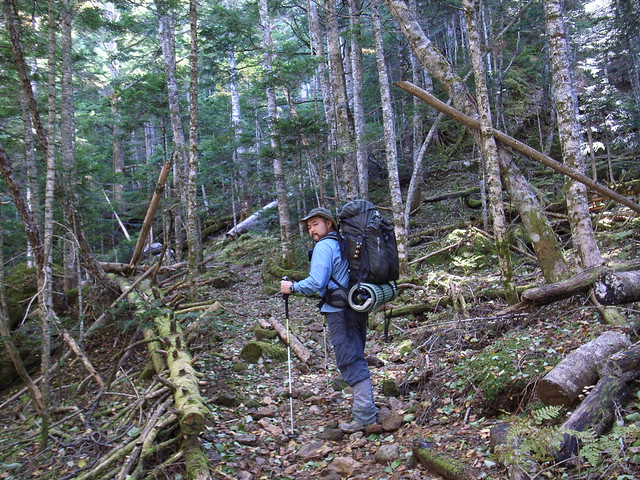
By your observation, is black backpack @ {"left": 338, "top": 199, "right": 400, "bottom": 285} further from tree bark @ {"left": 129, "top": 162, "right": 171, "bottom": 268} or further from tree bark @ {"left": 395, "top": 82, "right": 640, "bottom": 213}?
tree bark @ {"left": 129, "top": 162, "right": 171, "bottom": 268}

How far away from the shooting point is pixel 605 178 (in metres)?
16.2

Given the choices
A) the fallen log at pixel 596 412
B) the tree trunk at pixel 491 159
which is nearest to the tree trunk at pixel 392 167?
the tree trunk at pixel 491 159

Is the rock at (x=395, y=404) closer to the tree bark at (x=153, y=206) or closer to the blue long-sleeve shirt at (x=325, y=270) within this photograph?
the blue long-sleeve shirt at (x=325, y=270)

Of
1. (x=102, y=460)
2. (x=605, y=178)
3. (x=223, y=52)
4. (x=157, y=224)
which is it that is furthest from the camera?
(x=157, y=224)

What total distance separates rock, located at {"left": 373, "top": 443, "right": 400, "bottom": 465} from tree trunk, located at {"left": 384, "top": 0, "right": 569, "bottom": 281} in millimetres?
3971

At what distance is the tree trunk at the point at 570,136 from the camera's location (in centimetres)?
660

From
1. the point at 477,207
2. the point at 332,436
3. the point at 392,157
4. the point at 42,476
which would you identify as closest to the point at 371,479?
the point at 332,436

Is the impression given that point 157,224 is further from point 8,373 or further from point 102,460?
point 102,460

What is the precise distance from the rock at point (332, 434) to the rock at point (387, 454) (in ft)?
2.35

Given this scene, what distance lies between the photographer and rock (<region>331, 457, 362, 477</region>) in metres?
4.25

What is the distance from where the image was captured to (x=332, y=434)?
16.8ft

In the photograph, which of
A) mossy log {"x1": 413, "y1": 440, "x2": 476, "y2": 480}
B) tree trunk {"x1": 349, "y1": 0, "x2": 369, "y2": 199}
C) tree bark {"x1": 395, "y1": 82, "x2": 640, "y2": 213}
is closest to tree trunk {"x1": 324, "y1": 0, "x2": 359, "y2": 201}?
tree trunk {"x1": 349, "y1": 0, "x2": 369, "y2": 199}

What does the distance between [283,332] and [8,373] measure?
17.2 ft

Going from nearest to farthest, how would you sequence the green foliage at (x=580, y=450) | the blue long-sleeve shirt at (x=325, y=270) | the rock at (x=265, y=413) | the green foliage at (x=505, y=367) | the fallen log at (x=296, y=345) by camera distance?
the green foliage at (x=580, y=450)
the green foliage at (x=505, y=367)
the blue long-sleeve shirt at (x=325, y=270)
the rock at (x=265, y=413)
the fallen log at (x=296, y=345)
